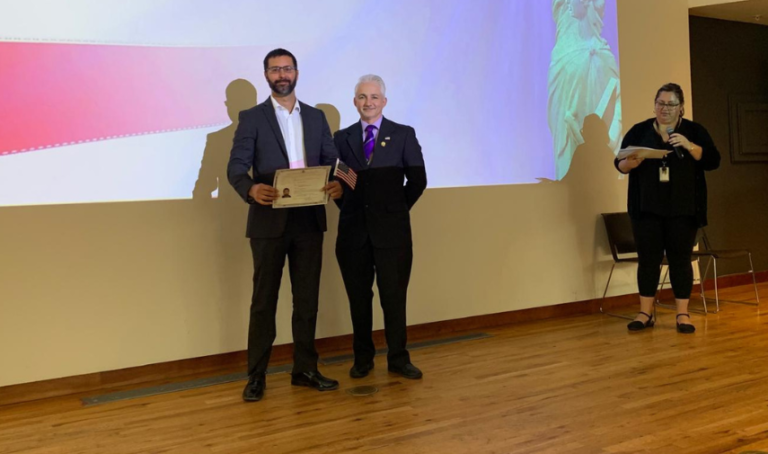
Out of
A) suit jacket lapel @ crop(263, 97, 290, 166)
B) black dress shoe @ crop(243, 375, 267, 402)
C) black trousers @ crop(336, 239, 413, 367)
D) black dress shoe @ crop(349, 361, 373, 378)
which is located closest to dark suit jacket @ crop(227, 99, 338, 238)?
suit jacket lapel @ crop(263, 97, 290, 166)

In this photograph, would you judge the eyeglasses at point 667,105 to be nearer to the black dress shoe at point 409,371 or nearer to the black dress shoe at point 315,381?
the black dress shoe at point 409,371

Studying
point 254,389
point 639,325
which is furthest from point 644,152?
point 254,389

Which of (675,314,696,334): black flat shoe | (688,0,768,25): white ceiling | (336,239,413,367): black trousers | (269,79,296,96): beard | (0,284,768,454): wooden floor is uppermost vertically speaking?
(688,0,768,25): white ceiling

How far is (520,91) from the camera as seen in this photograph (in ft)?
17.4

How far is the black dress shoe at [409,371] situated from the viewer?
146 inches

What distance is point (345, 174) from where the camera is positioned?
3363mm

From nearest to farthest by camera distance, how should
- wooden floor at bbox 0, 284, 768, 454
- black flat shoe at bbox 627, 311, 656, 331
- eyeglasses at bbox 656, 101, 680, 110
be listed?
wooden floor at bbox 0, 284, 768, 454, eyeglasses at bbox 656, 101, 680, 110, black flat shoe at bbox 627, 311, 656, 331

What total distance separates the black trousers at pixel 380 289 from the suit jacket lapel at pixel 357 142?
44 cm

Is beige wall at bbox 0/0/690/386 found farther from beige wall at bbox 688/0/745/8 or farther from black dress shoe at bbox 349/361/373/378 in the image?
beige wall at bbox 688/0/745/8

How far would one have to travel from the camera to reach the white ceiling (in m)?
6.10

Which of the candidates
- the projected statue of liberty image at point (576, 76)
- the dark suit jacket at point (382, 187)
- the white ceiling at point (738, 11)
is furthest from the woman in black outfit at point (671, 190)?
the white ceiling at point (738, 11)

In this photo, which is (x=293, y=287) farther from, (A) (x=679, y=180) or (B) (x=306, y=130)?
(A) (x=679, y=180)

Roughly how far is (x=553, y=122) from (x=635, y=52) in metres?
1.13

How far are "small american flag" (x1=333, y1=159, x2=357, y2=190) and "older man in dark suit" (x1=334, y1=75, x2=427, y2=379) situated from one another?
244 millimetres
